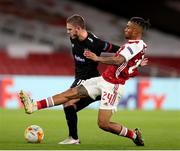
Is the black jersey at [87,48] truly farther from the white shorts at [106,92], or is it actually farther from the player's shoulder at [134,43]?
the player's shoulder at [134,43]

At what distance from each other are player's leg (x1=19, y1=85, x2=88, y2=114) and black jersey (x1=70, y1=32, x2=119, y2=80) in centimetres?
36

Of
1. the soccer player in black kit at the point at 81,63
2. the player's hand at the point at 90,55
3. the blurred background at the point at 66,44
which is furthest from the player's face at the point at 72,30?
the blurred background at the point at 66,44

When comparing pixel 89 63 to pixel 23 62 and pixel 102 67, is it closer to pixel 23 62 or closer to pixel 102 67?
pixel 102 67

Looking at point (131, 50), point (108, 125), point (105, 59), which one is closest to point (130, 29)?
point (131, 50)

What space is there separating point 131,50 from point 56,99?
1.24 metres

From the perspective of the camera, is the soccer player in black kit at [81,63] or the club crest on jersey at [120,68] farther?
the soccer player in black kit at [81,63]

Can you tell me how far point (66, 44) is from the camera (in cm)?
2820

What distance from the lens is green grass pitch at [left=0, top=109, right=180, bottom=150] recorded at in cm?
945

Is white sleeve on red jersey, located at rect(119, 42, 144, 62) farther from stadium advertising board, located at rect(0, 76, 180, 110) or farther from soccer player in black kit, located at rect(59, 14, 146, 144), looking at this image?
stadium advertising board, located at rect(0, 76, 180, 110)

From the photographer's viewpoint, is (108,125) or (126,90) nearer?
(108,125)

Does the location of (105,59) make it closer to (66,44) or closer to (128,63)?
(128,63)

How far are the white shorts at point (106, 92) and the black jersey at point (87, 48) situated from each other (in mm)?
341

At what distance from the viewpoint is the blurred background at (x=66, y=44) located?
21.3 meters

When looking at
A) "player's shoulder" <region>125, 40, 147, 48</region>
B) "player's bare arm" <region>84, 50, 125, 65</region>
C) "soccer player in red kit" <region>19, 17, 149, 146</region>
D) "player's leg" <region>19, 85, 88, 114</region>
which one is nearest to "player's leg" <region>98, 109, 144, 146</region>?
"soccer player in red kit" <region>19, 17, 149, 146</region>
